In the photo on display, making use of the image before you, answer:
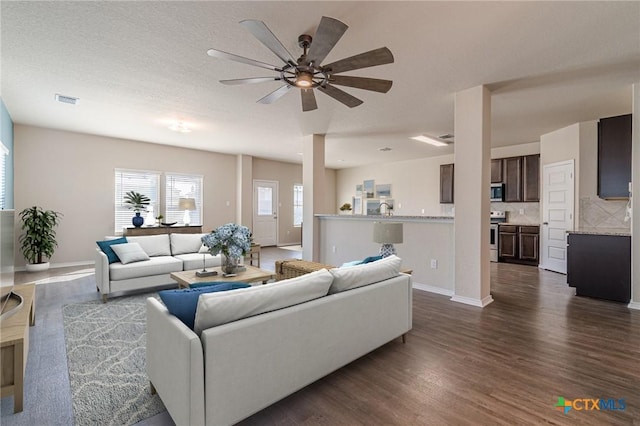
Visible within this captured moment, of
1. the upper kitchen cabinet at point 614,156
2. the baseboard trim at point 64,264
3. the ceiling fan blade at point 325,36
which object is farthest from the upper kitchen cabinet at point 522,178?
the baseboard trim at point 64,264

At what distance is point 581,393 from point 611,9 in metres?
2.77

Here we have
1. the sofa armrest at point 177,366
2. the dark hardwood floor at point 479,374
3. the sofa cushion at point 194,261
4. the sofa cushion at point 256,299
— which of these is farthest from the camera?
the sofa cushion at point 194,261

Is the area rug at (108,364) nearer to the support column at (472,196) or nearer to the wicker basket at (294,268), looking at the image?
the wicker basket at (294,268)

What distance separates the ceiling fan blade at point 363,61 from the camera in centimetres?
214

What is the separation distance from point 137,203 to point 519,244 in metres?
8.20

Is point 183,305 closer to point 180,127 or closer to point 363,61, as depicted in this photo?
point 363,61

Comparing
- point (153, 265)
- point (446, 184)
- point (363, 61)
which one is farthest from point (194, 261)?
point (446, 184)

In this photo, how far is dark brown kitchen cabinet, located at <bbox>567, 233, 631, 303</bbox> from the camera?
12.3 ft

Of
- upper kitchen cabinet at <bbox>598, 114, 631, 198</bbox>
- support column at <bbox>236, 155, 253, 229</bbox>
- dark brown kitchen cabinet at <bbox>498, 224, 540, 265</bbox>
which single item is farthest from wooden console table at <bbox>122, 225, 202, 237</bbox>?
upper kitchen cabinet at <bbox>598, 114, 631, 198</bbox>

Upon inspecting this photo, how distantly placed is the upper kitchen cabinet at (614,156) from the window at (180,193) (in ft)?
26.6

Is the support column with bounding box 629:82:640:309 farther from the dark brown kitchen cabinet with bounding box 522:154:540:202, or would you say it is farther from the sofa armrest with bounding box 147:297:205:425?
the sofa armrest with bounding box 147:297:205:425

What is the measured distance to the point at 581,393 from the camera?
196 centimetres

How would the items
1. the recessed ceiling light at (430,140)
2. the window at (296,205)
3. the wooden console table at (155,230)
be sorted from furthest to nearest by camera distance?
the window at (296,205) < the recessed ceiling light at (430,140) < the wooden console table at (155,230)

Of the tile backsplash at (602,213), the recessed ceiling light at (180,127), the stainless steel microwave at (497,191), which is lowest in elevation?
the tile backsplash at (602,213)
